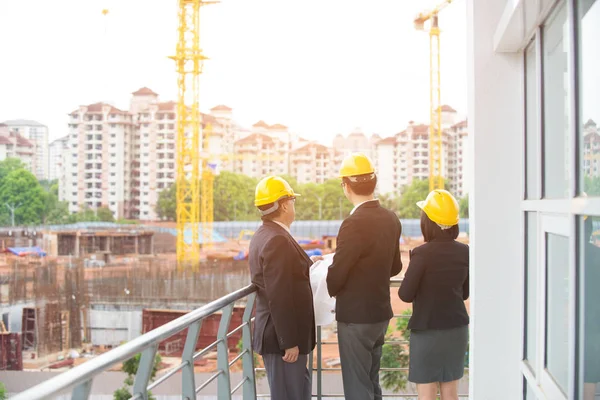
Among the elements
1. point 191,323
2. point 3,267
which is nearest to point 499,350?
point 191,323

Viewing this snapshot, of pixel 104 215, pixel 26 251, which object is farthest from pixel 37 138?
pixel 26 251

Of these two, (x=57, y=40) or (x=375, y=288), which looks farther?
(x=57, y=40)

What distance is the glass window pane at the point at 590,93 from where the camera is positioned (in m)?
0.62

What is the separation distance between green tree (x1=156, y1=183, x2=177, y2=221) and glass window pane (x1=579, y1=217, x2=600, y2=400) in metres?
30.4

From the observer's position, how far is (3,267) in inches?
1100

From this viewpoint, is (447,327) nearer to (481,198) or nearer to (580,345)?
(481,198)

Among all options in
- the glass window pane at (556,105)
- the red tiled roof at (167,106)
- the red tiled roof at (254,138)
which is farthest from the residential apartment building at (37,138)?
the glass window pane at (556,105)

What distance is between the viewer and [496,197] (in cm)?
126

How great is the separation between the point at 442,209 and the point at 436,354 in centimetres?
32

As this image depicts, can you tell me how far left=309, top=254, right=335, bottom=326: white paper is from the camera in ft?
5.16

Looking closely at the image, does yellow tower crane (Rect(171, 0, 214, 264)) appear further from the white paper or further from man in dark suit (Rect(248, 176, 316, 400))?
man in dark suit (Rect(248, 176, 316, 400))

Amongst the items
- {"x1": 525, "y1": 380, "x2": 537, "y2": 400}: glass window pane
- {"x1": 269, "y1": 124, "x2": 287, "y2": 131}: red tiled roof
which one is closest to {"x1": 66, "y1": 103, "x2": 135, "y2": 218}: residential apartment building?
{"x1": 269, "y1": 124, "x2": 287, "y2": 131}: red tiled roof

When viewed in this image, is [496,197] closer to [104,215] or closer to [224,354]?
[224,354]

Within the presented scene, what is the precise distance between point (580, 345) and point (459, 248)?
0.75 m
